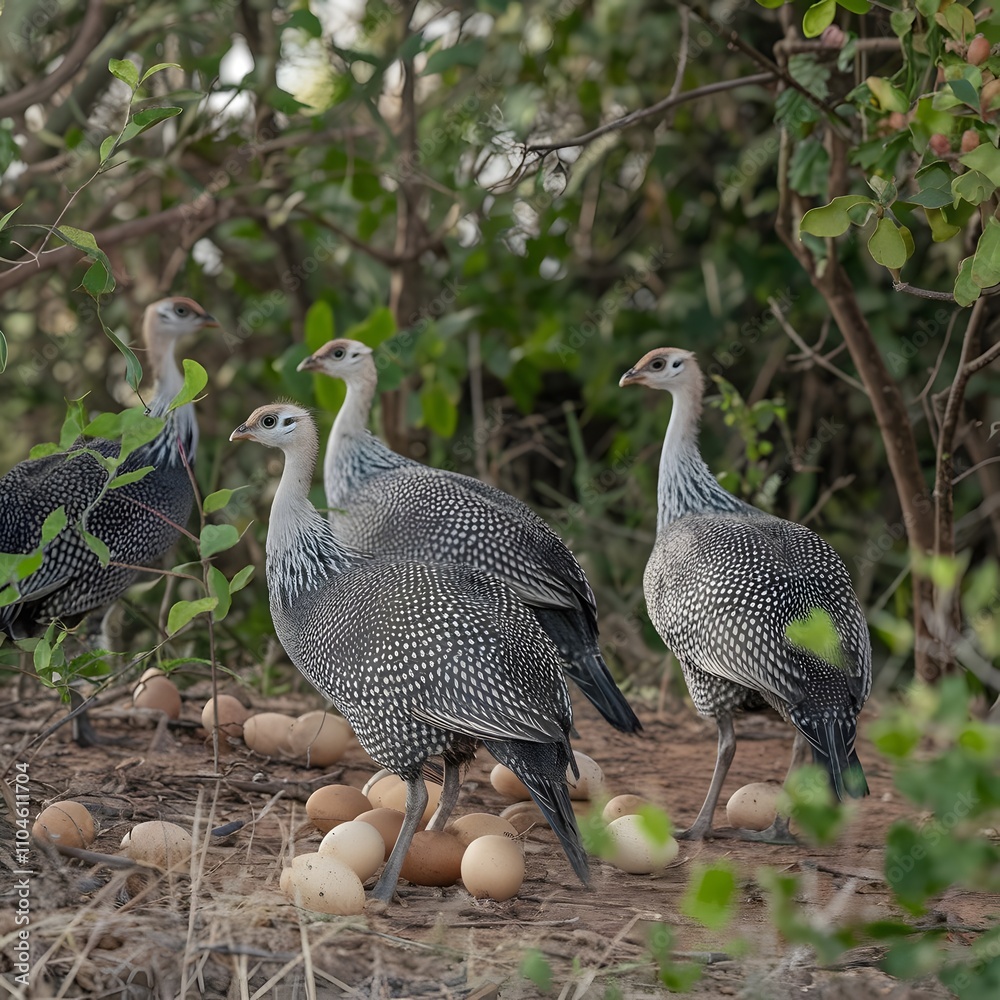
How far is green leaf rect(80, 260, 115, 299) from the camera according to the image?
2990 millimetres

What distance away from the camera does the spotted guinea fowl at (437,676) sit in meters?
3.07

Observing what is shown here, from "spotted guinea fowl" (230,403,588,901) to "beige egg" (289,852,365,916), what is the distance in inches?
10.3

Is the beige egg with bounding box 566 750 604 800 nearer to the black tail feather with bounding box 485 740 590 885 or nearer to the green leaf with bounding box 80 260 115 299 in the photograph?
the black tail feather with bounding box 485 740 590 885

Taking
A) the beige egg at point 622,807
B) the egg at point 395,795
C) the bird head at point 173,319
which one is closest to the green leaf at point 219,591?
the egg at point 395,795

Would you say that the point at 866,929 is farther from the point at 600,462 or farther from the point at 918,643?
the point at 600,462

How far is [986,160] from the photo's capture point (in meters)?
2.59

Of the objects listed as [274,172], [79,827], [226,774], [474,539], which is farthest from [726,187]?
[79,827]

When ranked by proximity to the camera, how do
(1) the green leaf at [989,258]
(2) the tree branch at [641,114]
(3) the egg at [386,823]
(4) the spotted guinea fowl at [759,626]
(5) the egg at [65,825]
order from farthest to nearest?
(2) the tree branch at [641,114] → (4) the spotted guinea fowl at [759,626] → (3) the egg at [386,823] → (5) the egg at [65,825] → (1) the green leaf at [989,258]

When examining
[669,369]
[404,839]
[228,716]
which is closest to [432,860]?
[404,839]

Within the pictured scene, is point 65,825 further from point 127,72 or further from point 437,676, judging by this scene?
point 127,72

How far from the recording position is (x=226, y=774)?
3625mm

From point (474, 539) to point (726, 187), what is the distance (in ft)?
9.71

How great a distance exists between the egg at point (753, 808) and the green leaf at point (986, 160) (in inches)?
77.7

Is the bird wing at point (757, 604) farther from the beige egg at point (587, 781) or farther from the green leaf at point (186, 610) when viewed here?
the green leaf at point (186, 610)
